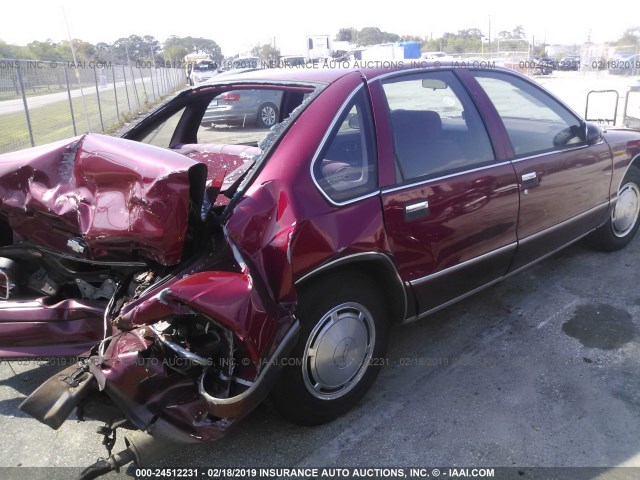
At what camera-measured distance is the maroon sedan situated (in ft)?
7.17

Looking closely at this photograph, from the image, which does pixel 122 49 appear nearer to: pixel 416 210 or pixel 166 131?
pixel 166 131

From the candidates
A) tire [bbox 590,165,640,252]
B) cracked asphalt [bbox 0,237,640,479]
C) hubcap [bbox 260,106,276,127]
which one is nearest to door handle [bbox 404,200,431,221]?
cracked asphalt [bbox 0,237,640,479]

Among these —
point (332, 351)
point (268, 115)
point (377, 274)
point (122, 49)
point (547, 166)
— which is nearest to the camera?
point (332, 351)

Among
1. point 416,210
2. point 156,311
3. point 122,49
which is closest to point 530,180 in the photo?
point 416,210

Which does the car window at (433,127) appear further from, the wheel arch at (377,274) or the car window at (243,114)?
the car window at (243,114)

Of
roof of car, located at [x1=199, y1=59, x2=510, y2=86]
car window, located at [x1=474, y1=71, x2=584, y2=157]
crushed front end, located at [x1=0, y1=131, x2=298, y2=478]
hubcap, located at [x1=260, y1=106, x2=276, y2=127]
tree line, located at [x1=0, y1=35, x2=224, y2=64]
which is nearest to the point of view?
crushed front end, located at [x1=0, y1=131, x2=298, y2=478]

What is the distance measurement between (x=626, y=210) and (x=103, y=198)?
442 centimetres

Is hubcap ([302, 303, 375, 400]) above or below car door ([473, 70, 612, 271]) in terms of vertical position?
below

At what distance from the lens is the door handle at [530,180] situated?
3.44 metres

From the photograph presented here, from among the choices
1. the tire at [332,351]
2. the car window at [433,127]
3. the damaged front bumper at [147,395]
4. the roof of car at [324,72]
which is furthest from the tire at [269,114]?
the damaged front bumper at [147,395]

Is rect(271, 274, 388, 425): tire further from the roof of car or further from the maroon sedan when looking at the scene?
the roof of car

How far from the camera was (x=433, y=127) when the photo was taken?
3.25 metres

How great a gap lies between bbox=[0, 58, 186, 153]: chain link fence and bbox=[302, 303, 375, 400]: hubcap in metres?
8.00

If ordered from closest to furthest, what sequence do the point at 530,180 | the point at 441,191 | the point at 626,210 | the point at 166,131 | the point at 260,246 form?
1. the point at 260,246
2. the point at 441,191
3. the point at 530,180
4. the point at 166,131
5. the point at 626,210
